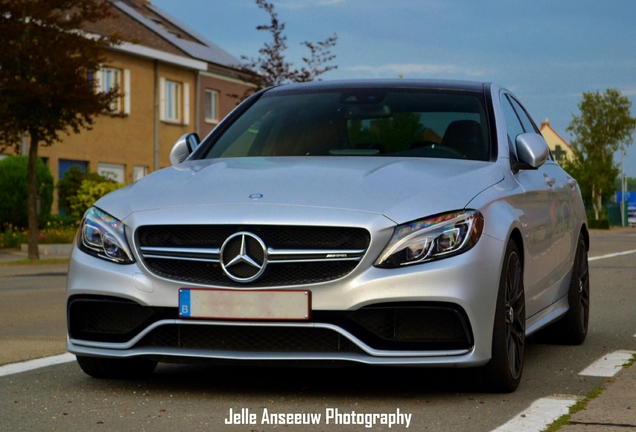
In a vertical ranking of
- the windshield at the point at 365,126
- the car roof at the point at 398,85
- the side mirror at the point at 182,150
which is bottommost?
the side mirror at the point at 182,150

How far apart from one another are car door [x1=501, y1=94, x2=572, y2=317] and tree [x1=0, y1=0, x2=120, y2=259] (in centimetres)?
1501

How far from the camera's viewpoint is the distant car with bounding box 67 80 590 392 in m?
5.08

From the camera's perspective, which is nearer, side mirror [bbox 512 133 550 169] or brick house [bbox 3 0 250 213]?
side mirror [bbox 512 133 550 169]

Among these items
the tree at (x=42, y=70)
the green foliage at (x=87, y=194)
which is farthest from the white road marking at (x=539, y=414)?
the green foliage at (x=87, y=194)

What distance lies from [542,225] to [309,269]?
188 cm

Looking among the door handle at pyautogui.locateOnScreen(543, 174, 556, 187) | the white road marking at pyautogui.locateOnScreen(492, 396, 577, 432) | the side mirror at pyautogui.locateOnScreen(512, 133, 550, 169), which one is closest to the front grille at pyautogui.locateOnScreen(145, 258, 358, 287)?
the white road marking at pyautogui.locateOnScreen(492, 396, 577, 432)

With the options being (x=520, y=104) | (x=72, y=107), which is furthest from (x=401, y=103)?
(x=72, y=107)

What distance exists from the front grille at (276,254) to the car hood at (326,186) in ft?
0.44

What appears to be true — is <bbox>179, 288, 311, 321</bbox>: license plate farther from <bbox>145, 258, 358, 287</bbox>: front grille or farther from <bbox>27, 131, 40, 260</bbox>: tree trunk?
<bbox>27, 131, 40, 260</bbox>: tree trunk

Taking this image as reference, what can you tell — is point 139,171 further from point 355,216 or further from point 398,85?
point 355,216

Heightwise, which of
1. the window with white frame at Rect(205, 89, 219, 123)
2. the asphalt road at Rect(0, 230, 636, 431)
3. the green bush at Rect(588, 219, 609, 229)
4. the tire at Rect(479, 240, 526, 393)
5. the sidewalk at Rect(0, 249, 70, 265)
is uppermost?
the window with white frame at Rect(205, 89, 219, 123)

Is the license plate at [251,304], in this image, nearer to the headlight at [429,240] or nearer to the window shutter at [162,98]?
the headlight at [429,240]

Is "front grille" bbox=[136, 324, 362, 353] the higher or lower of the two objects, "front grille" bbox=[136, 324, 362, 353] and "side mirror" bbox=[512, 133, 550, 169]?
the lower

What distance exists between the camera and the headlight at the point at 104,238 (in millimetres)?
5355
